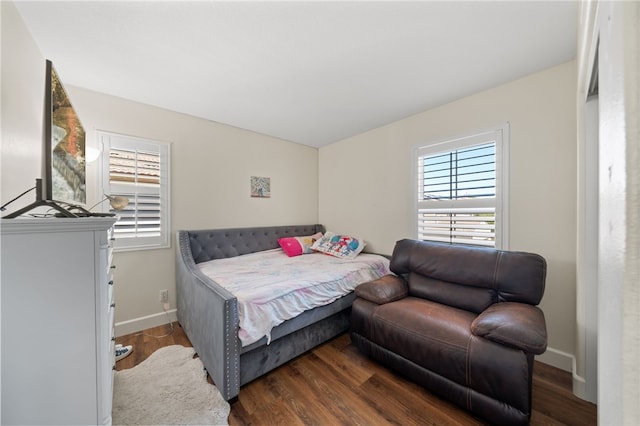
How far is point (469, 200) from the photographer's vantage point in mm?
2398

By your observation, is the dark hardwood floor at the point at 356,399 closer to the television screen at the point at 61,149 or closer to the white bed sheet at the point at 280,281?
the white bed sheet at the point at 280,281

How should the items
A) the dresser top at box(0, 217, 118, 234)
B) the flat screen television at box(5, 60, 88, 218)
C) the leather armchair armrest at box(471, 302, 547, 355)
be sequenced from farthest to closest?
1. the leather armchair armrest at box(471, 302, 547, 355)
2. the flat screen television at box(5, 60, 88, 218)
3. the dresser top at box(0, 217, 118, 234)

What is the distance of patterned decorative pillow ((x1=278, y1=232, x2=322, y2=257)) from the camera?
321cm

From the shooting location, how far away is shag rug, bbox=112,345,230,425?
1.43 meters

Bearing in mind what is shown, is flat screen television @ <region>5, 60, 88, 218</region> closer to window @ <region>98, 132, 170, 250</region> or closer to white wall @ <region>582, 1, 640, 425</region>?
window @ <region>98, 132, 170, 250</region>

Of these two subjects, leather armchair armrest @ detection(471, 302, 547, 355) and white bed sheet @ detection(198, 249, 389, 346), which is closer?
leather armchair armrest @ detection(471, 302, 547, 355)

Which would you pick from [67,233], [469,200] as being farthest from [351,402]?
[469,200]

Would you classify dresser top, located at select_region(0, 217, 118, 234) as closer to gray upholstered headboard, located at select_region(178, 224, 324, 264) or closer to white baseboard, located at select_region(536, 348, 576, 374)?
gray upholstered headboard, located at select_region(178, 224, 324, 264)

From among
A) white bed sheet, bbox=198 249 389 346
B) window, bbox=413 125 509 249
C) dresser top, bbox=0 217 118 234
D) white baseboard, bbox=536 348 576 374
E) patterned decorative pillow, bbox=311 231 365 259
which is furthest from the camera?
patterned decorative pillow, bbox=311 231 365 259

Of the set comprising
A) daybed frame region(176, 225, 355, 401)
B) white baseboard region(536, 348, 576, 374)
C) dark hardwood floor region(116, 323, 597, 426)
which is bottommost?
dark hardwood floor region(116, 323, 597, 426)

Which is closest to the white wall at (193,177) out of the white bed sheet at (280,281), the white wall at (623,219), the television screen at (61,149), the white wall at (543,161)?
the white bed sheet at (280,281)

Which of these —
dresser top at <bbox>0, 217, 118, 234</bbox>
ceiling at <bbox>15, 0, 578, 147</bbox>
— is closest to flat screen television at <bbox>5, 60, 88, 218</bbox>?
dresser top at <bbox>0, 217, 118, 234</bbox>

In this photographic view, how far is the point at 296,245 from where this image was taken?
329 centimetres

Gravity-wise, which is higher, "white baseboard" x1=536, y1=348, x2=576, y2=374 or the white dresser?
the white dresser
